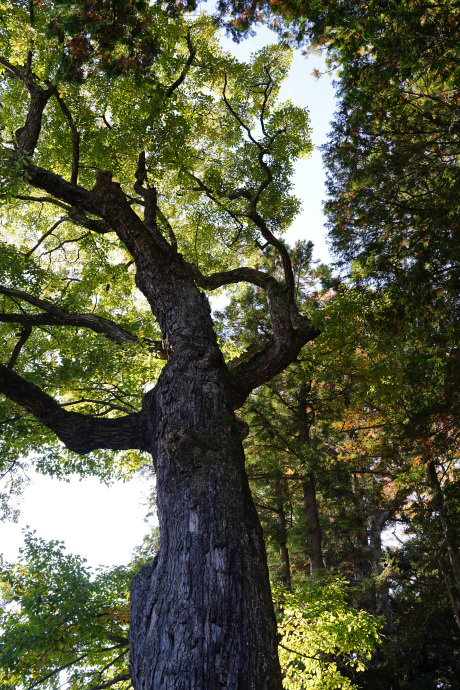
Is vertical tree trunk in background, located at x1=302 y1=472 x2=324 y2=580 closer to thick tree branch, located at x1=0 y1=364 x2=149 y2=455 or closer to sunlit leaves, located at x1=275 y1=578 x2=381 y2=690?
sunlit leaves, located at x1=275 y1=578 x2=381 y2=690

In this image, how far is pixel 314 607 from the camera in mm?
5789

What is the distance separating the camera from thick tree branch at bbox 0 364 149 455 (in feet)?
14.1

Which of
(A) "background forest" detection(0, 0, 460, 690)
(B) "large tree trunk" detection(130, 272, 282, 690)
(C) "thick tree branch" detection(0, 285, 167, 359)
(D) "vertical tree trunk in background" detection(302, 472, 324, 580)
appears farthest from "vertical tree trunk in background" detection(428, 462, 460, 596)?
(B) "large tree trunk" detection(130, 272, 282, 690)

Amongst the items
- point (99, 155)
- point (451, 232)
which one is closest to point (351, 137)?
point (451, 232)

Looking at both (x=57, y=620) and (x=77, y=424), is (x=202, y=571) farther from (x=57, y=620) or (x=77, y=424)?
(x=57, y=620)

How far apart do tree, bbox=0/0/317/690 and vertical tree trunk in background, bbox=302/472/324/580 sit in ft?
19.8

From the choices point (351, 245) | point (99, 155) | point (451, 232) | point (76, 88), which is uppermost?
point (76, 88)

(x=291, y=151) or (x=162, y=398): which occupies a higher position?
(x=291, y=151)

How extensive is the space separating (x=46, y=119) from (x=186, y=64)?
10.9 ft

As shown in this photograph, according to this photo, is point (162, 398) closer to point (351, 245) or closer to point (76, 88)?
point (351, 245)

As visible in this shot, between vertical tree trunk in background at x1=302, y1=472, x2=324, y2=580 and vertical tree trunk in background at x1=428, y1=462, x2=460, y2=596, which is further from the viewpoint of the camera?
vertical tree trunk in background at x1=302, y1=472, x2=324, y2=580

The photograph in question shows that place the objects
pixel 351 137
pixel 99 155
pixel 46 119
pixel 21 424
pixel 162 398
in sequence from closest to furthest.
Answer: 1. pixel 162 398
2. pixel 21 424
3. pixel 351 137
4. pixel 99 155
5. pixel 46 119

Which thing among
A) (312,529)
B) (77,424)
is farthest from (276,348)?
(312,529)

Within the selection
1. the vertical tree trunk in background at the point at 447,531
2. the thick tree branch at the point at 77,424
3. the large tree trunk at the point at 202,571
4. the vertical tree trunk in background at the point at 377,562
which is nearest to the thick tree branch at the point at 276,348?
the large tree trunk at the point at 202,571
